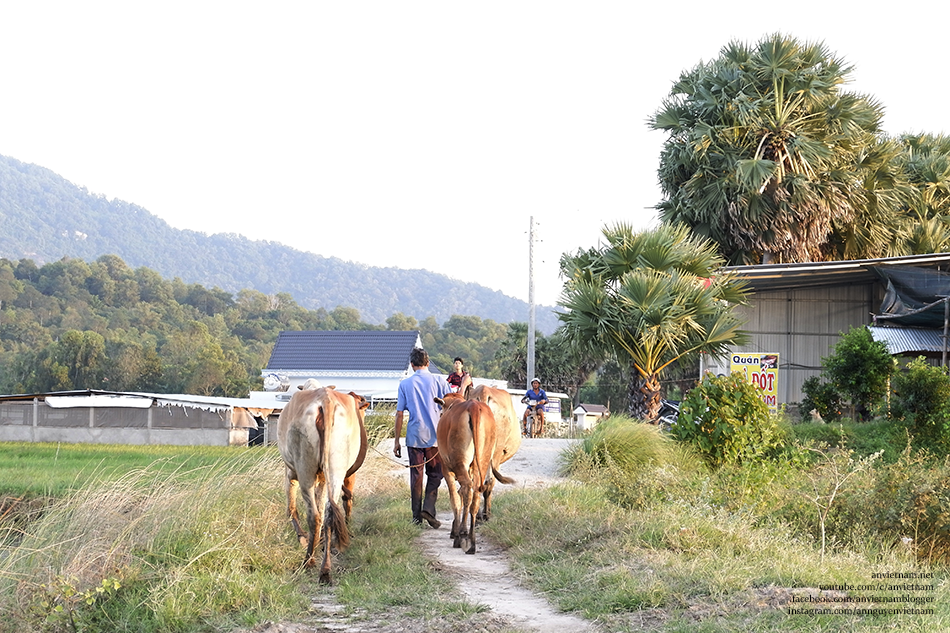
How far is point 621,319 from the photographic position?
1969 centimetres

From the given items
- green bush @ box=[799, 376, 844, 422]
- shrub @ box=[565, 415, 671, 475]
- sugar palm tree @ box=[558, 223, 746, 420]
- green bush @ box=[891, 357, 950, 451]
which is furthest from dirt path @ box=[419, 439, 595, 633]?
green bush @ box=[799, 376, 844, 422]

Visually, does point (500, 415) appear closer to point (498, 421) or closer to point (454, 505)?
point (498, 421)

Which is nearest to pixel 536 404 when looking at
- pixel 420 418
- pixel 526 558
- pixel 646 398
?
pixel 646 398

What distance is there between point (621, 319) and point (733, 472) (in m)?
6.38

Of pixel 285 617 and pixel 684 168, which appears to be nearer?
pixel 285 617

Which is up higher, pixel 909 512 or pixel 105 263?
pixel 105 263

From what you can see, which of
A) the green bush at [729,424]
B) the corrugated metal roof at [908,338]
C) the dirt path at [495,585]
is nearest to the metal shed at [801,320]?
the corrugated metal roof at [908,338]

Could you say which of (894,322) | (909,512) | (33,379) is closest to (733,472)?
(909,512)

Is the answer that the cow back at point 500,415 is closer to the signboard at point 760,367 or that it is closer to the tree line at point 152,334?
the signboard at point 760,367

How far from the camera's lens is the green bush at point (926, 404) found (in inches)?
653

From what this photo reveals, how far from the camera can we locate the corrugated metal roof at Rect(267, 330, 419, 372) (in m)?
51.3

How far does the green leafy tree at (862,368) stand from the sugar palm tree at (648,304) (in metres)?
2.11

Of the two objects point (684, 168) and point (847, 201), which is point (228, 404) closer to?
point (684, 168)

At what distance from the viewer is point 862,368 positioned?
19312 millimetres
